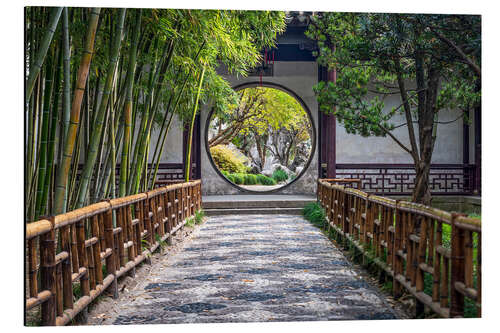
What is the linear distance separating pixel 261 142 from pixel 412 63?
14.6m

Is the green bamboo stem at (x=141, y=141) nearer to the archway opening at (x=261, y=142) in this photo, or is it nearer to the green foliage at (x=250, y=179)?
the archway opening at (x=261, y=142)

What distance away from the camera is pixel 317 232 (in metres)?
5.87

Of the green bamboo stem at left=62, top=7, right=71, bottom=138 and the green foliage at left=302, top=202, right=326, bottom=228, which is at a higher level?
the green bamboo stem at left=62, top=7, right=71, bottom=138

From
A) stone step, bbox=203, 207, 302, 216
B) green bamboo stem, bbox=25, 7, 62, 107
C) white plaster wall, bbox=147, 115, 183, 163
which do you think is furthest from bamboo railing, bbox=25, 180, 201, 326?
white plaster wall, bbox=147, 115, 183, 163

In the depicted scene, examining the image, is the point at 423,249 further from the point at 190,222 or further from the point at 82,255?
the point at 190,222

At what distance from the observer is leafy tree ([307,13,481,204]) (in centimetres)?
302

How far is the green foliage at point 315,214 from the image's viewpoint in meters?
6.42

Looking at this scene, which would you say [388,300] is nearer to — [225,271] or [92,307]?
[225,271]

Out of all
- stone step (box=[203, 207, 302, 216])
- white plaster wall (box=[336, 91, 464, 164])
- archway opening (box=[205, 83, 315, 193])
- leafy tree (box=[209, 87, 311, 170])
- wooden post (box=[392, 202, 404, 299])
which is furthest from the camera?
archway opening (box=[205, 83, 315, 193])

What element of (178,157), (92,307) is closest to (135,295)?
(92,307)

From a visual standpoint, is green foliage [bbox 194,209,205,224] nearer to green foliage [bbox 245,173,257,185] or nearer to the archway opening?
the archway opening

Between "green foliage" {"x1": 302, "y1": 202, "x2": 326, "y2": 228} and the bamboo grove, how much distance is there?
225 cm

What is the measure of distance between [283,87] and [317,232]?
14.6ft

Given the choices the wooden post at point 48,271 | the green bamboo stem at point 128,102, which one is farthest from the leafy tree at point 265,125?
the wooden post at point 48,271
